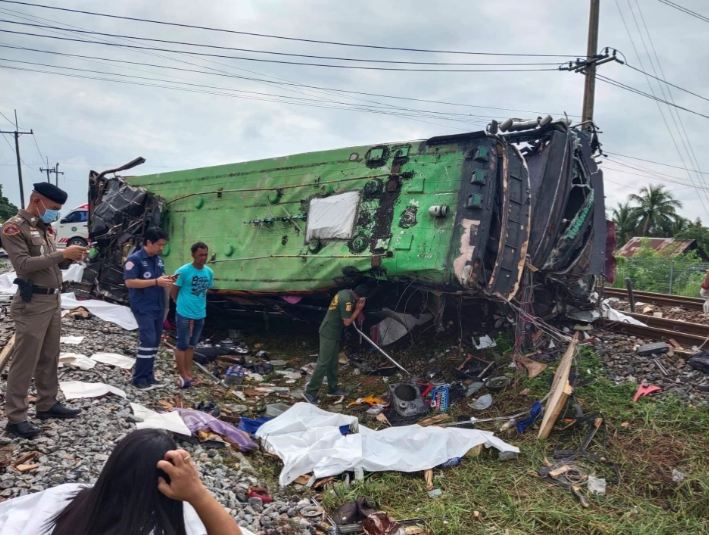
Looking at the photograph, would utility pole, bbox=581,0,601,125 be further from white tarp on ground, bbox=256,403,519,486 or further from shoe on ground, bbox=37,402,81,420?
shoe on ground, bbox=37,402,81,420

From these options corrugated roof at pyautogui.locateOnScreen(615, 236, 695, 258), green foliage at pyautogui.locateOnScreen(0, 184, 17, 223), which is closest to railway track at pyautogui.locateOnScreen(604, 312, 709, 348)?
corrugated roof at pyautogui.locateOnScreen(615, 236, 695, 258)

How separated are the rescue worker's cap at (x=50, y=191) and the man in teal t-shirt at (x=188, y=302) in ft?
6.62

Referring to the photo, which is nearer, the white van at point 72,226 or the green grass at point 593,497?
the green grass at point 593,497

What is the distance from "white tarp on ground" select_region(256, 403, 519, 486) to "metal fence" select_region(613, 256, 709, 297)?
14692 millimetres

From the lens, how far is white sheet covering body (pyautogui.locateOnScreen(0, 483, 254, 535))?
2.21 meters

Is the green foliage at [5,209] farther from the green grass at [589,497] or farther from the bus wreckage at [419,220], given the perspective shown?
the green grass at [589,497]

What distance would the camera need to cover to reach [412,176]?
22.9ft

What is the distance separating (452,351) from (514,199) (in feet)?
6.91

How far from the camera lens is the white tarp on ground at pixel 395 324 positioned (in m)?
7.50

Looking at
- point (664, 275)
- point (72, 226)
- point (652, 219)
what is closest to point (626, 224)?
point (652, 219)

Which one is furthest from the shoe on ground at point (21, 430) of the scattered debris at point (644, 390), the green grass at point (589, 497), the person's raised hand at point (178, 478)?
the scattered debris at point (644, 390)

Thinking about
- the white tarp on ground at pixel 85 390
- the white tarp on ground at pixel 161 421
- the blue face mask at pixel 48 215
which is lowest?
the white tarp on ground at pixel 161 421

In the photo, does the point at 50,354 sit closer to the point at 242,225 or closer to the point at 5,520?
the point at 5,520

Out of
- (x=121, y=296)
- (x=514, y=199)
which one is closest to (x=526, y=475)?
(x=514, y=199)
